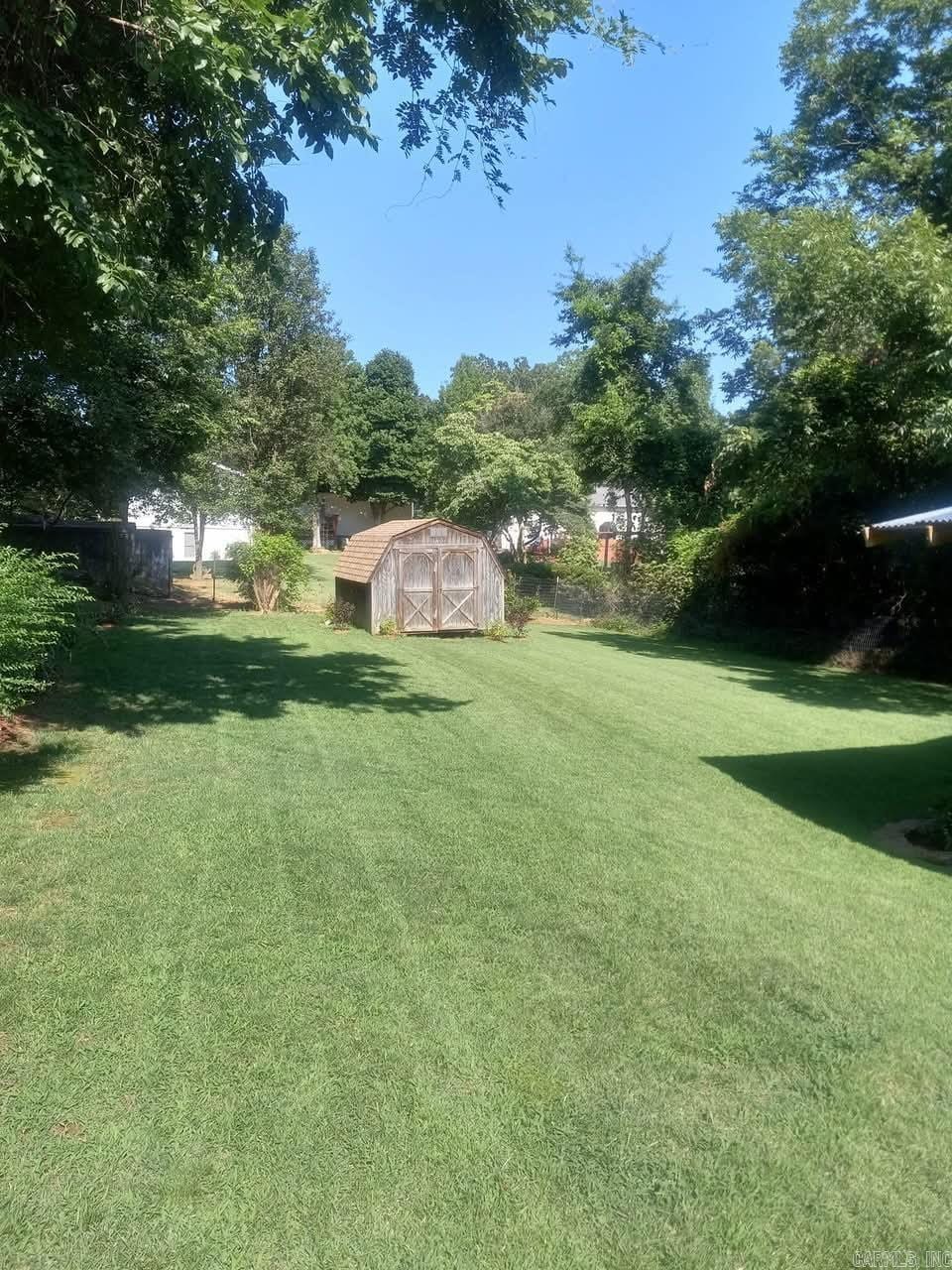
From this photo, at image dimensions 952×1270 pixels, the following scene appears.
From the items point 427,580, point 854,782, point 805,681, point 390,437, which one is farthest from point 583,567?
point 390,437

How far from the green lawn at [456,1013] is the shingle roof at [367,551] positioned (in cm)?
1241

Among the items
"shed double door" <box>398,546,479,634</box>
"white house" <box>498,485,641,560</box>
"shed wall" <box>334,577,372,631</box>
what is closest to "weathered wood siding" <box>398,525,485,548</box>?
"shed double door" <box>398,546,479,634</box>

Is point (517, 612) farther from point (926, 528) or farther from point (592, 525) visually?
point (592, 525)

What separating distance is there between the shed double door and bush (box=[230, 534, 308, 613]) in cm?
A: 410

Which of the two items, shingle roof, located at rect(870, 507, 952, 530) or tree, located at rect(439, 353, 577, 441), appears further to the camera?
tree, located at rect(439, 353, 577, 441)

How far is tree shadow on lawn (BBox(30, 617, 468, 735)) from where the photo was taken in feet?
32.4

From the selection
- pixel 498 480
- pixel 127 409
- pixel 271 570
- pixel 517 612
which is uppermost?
pixel 498 480

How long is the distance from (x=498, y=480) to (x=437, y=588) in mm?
12103

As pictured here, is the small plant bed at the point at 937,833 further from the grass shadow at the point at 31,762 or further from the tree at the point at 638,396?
the tree at the point at 638,396

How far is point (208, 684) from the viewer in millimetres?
11977

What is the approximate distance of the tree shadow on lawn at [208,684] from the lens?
389 inches

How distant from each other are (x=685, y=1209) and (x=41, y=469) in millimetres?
17124

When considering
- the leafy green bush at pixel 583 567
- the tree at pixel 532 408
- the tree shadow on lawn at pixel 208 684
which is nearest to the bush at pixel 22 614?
the tree shadow on lawn at pixel 208 684

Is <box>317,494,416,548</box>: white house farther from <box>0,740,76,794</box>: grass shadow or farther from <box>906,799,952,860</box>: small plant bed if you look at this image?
<box>906,799,952,860</box>: small plant bed
